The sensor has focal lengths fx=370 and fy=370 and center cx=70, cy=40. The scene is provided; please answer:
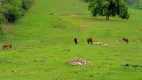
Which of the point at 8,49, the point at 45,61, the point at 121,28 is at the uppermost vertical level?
the point at 45,61

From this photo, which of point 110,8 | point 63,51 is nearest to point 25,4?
point 110,8

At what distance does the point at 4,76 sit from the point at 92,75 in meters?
6.07

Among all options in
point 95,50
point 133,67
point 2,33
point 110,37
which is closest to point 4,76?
point 133,67

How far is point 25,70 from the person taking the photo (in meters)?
28.1

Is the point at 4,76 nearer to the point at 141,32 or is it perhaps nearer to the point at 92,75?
the point at 92,75

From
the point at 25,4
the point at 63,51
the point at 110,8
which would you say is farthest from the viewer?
the point at 25,4

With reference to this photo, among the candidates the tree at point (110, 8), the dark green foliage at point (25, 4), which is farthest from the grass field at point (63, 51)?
the tree at point (110, 8)

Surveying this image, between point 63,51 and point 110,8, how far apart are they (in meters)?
44.2

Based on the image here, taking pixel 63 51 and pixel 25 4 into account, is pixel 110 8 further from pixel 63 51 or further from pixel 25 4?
pixel 63 51

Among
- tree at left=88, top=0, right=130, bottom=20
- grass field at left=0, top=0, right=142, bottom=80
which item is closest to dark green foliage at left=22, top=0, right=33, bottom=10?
grass field at left=0, top=0, right=142, bottom=80

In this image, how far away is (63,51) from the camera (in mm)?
39469

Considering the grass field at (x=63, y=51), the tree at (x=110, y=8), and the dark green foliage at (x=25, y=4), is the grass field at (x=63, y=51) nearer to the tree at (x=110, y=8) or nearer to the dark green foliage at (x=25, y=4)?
the dark green foliage at (x=25, y=4)

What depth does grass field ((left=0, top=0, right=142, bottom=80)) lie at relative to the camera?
26.4 meters

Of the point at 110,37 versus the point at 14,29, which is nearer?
the point at 110,37
